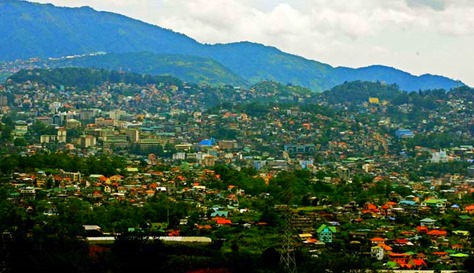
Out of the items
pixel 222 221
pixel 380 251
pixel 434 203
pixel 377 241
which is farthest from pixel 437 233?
pixel 434 203

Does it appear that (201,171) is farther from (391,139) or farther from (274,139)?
(391,139)

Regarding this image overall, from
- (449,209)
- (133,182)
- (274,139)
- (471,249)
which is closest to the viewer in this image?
(471,249)

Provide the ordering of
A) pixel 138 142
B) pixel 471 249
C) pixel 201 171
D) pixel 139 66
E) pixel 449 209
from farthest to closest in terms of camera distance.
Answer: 1. pixel 139 66
2. pixel 138 142
3. pixel 201 171
4. pixel 449 209
5. pixel 471 249

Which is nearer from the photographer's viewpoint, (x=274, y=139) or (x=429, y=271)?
(x=429, y=271)

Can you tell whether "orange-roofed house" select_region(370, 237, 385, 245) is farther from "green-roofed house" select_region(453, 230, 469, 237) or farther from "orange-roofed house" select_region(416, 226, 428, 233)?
"green-roofed house" select_region(453, 230, 469, 237)

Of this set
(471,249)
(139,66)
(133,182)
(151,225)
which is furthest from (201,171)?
(139,66)

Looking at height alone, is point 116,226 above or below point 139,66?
below

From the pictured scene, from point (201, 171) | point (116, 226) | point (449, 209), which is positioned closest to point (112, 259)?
point (116, 226)

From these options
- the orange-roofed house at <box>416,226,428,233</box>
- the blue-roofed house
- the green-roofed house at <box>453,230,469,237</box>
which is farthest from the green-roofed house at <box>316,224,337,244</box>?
the blue-roofed house
